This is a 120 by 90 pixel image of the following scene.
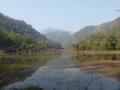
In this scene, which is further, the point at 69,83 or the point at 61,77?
the point at 61,77

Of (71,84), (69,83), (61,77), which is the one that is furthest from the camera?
(61,77)

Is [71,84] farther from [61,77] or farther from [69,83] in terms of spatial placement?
[61,77]

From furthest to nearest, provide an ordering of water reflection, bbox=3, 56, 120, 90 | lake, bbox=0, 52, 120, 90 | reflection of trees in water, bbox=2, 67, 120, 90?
1. lake, bbox=0, 52, 120, 90
2. water reflection, bbox=3, 56, 120, 90
3. reflection of trees in water, bbox=2, 67, 120, 90

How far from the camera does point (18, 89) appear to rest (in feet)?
92.2

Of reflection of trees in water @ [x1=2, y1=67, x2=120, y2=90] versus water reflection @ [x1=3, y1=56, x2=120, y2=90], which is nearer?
reflection of trees in water @ [x1=2, y1=67, x2=120, y2=90]

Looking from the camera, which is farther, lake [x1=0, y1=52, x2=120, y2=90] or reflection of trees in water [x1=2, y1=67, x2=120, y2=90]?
lake [x1=0, y1=52, x2=120, y2=90]

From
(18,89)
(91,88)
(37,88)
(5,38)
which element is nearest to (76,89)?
(91,88)

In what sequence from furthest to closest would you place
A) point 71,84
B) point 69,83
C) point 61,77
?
point 61,77 → point 69,83 → point 71,84

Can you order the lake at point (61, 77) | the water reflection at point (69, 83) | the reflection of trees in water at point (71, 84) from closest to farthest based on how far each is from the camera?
1. the reflection of trees in water at point (71, 84)
2. the water reflection at point (69, 83)
3. the lake at point (61, 77)

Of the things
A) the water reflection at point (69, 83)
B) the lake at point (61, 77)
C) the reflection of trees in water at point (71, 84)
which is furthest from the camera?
the lake at point (61, 77)

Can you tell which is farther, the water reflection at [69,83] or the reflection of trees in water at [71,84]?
the water reflection at [69,83]

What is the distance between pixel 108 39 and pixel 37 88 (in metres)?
173

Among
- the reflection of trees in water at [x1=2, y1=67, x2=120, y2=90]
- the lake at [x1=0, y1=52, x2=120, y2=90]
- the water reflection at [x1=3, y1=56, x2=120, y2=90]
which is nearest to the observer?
the reflection of trees in water at [x1=2, y1=67, x2=120, y2=90]

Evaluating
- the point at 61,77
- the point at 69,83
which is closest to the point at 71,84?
the point at 69,83
